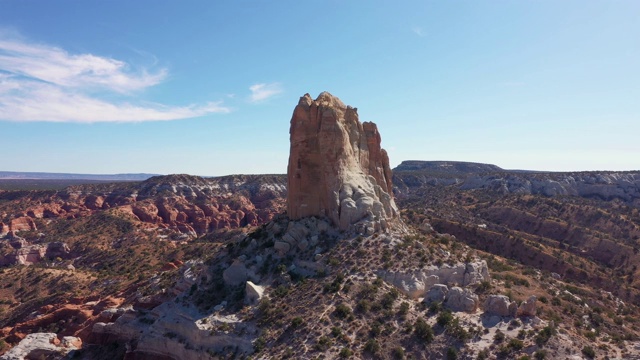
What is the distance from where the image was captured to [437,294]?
33500 millimetres

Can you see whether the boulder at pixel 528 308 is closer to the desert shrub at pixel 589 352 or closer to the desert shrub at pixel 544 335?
the desert shrub at pixel 544 335

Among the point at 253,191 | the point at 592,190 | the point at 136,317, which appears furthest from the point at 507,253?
the point at 253,191

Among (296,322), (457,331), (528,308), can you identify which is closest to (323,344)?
(296,322)

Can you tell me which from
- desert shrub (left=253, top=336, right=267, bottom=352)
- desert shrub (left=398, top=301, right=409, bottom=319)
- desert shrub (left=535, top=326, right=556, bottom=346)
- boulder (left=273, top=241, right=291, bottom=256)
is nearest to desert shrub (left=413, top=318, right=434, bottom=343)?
desert shrub (left=398, top=301, right=409, bottom=319)

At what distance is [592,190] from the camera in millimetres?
153125

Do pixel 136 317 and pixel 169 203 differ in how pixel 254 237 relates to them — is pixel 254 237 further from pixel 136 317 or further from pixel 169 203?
pixel 169 203

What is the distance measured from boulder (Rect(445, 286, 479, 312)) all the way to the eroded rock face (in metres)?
9.66

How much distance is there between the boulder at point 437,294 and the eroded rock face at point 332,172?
8.17 meters

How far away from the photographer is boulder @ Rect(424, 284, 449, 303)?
3322cm

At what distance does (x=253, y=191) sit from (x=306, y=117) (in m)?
133

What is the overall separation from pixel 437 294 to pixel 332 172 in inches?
610

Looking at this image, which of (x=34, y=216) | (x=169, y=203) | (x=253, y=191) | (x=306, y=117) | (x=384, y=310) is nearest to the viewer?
(x=384, y=310)

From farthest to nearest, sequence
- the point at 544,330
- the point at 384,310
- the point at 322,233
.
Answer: the point at 322,233 → the point at 384,310 → the point at 544,330

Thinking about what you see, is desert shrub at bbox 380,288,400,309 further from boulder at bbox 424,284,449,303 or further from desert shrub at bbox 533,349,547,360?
desert shrub at bbox 533,349,547,360
